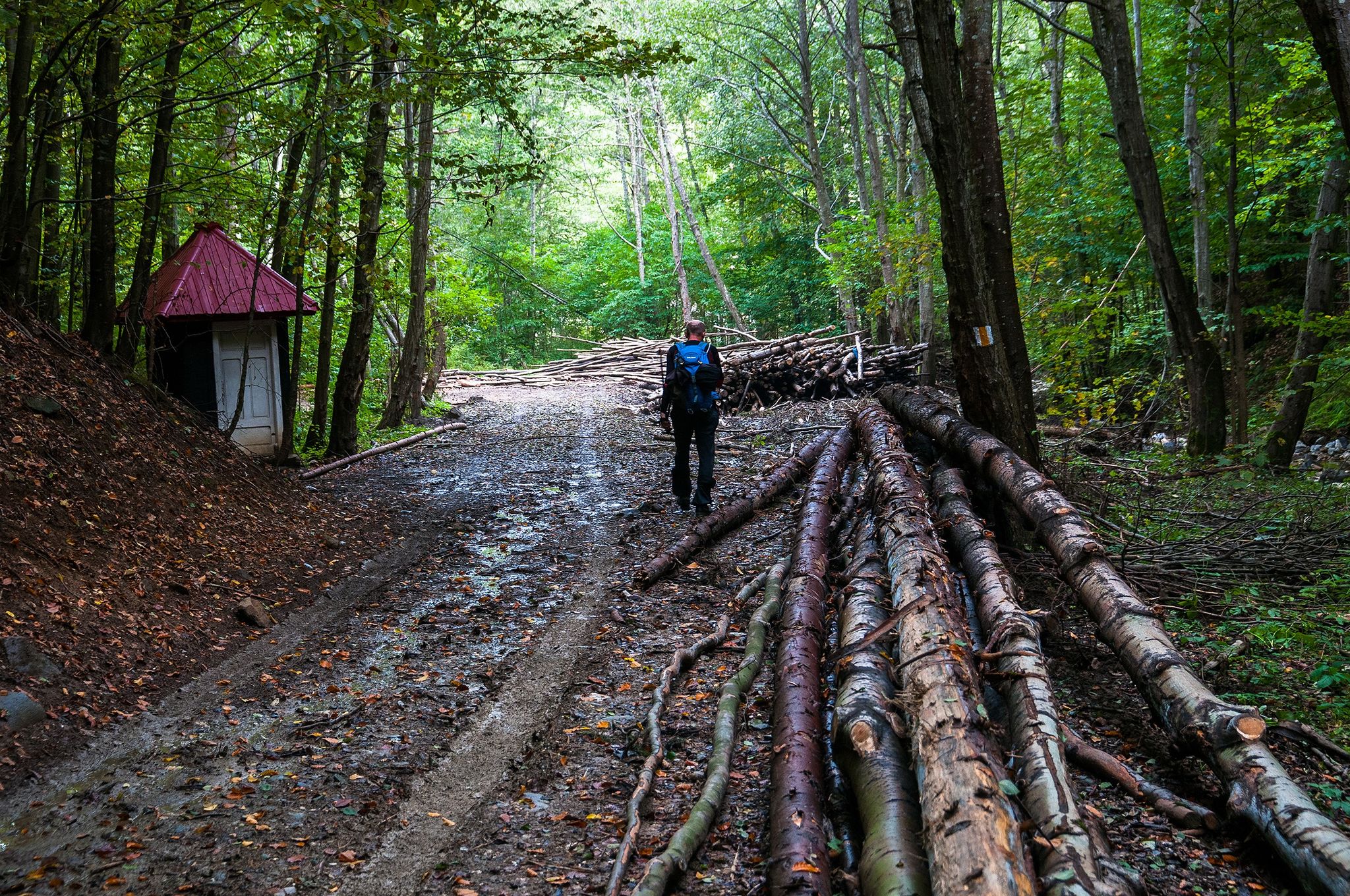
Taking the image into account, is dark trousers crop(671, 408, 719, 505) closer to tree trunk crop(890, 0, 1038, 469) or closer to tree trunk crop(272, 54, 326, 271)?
tree trunk crop(890, 0, 1038, 469)

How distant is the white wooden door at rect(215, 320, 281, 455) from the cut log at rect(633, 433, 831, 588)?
7890 mm

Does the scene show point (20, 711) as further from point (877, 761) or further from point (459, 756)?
point (877, 761)

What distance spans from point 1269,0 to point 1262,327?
23.5ft

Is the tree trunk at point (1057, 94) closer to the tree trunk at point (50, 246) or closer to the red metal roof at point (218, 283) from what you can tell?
the red metal roof at point (218, 283)

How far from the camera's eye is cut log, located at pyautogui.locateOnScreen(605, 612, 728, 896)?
3.40 meters

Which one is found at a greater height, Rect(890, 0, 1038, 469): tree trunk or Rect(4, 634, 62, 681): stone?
Rect(890, 0, 1038, 469): tree trunk

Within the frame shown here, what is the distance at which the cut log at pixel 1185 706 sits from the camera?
117 inches

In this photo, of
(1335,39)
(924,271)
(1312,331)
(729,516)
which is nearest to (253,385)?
(729,516)

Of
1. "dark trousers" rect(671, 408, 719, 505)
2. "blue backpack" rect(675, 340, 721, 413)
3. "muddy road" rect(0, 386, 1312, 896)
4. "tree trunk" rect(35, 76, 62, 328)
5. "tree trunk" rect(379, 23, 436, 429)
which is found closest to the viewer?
"muddy road" rect(0, 386, 1312, 896)

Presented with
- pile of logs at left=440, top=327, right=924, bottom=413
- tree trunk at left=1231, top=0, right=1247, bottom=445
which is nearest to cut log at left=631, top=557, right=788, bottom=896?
tree trunk at left=1231, top=0, right=1247, bottom=445

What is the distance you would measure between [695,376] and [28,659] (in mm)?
6212

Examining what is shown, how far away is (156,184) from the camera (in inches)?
362

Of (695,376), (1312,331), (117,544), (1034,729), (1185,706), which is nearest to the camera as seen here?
(1034,729)

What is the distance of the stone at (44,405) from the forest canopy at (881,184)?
1.95m
